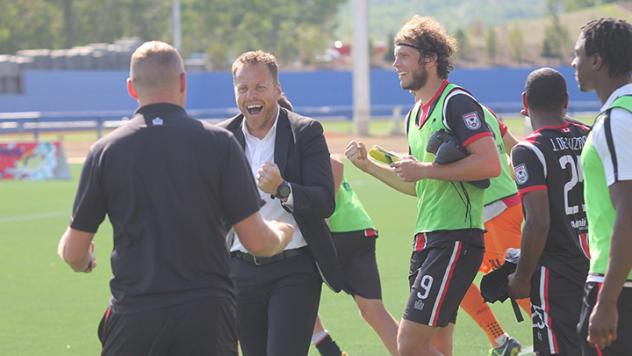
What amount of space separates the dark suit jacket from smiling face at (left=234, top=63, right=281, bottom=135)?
142 mm

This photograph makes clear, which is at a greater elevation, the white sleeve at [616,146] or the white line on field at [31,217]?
the white sleeve at [616,146]

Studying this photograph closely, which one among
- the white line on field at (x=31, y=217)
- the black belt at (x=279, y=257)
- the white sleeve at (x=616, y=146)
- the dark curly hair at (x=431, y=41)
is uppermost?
the dark curly hair at (x=431, y=41)

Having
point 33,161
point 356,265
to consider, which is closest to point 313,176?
point 356,265

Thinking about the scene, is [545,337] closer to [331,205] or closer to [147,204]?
[331,205]

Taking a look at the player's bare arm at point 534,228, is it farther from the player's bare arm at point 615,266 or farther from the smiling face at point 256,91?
the smiling face at point 256,91

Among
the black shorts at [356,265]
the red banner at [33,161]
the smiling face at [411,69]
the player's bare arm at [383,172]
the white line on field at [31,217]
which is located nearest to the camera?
the smiling face at [411,69]

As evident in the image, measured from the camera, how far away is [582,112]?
46.0 meters

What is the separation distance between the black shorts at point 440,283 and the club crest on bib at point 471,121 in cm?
68

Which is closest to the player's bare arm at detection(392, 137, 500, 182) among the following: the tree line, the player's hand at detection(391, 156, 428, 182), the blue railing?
the player's hand at detection(391, 156, 428, 182)

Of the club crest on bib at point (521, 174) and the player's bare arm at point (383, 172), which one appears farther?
the player's bare arm at point (383, 172)

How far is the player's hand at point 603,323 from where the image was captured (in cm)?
507

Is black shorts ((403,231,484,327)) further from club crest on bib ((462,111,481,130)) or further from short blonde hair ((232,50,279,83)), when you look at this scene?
short blonde hair ((232,50,279,83))

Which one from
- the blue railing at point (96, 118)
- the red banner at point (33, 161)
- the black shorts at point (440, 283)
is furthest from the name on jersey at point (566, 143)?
the blue railing at point (96, 118)

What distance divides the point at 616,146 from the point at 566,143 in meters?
1.65
